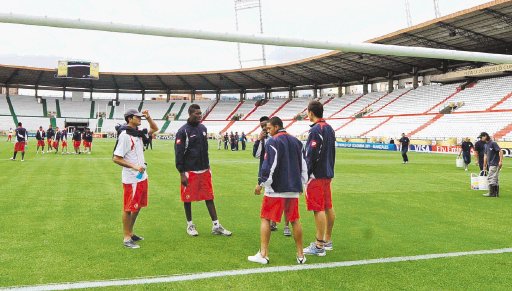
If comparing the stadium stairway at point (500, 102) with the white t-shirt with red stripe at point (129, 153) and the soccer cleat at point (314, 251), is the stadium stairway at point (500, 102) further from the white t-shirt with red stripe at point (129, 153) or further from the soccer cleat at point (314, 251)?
the white t-shirt with red stripe at point (129, 153)

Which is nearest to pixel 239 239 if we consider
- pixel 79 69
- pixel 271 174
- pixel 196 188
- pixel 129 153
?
pixel 196 188

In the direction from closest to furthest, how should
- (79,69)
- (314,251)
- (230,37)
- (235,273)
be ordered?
(235,273)
(314,251)
(230,37)
(79,69)

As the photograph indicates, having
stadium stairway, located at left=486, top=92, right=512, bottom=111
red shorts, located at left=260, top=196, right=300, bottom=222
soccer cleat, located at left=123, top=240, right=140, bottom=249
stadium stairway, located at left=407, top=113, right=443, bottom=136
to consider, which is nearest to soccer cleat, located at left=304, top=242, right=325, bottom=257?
red shorts, located at left=260, top=196, right=300, bottom=222

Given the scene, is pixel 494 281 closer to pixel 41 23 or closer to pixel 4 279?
pixel 4 279

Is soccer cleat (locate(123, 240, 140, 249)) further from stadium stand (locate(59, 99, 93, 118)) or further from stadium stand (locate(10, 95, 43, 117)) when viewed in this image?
stadium stand (locate(59, 99, 93, 118))

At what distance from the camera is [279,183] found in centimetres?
478

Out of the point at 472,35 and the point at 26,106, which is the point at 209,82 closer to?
the point at 26,106

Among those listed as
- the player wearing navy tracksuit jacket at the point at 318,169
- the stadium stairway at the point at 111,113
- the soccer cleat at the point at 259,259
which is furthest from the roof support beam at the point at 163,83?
the soccer cleat at the point at 259,259

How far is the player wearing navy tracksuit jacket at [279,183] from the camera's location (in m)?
4.75

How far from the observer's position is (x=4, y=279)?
4043 mm

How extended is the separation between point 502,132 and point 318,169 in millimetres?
34393

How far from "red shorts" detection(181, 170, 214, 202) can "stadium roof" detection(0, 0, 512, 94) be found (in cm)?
3010

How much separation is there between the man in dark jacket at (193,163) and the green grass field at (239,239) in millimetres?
527

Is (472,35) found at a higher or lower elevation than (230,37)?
higher
